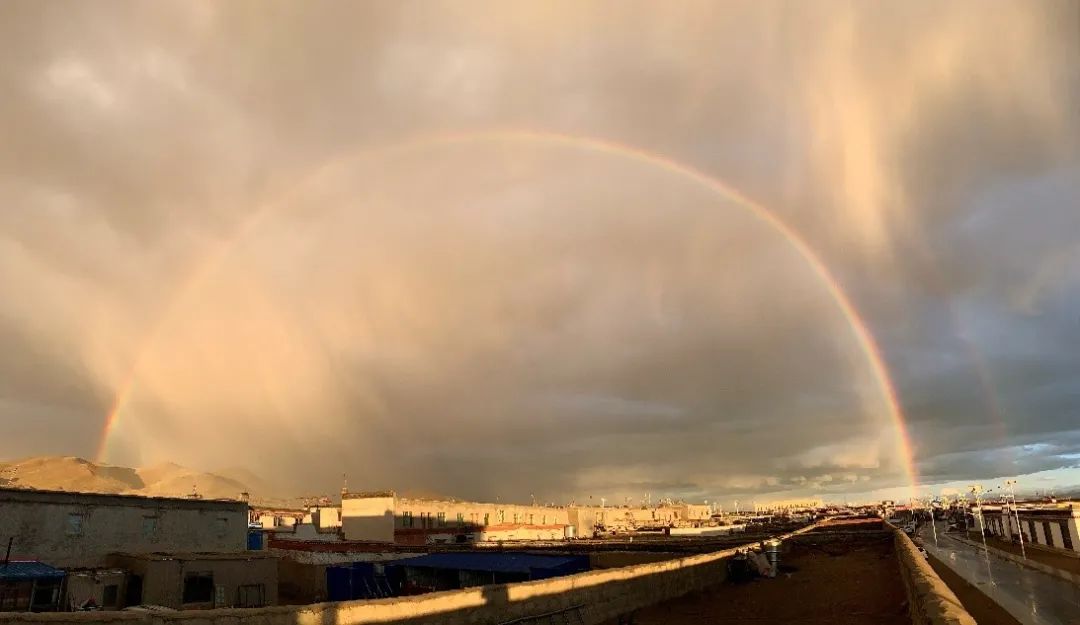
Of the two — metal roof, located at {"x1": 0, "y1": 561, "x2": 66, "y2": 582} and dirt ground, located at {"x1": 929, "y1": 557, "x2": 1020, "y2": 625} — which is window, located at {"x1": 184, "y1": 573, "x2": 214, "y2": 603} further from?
dirt ground, located at {"x1": 929, "y1": 557, "x2": 1020, "y2": 625}

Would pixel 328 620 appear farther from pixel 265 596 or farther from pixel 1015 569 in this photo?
pixel 1015 569

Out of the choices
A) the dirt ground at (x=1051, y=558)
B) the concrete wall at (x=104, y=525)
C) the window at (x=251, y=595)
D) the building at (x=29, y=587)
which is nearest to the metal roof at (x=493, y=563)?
the window at (x=251, y=595)

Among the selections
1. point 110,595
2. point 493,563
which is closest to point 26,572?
point 110,595

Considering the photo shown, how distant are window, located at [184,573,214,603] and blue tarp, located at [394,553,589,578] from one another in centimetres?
1378

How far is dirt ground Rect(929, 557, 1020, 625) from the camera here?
25.6 metres

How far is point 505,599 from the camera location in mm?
20156

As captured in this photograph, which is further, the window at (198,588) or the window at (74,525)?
the window at (74,525)

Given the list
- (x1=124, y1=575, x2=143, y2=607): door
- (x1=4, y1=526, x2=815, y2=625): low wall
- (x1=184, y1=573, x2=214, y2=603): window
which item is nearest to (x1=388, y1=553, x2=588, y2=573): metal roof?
(x1=4, y1=526, x2=815, y2=625): low wall

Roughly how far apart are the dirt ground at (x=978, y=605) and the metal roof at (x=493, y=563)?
2070cm

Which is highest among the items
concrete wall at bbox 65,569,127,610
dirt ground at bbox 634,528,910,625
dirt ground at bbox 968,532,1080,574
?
concrete wall at bbox 65,569,127,610

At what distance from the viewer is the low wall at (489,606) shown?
47.6ft

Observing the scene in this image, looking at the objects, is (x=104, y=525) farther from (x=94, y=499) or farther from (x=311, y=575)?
(x=311, y=575)

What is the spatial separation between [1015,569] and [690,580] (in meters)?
36.6

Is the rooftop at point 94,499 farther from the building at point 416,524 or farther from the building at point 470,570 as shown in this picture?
the building at point 416,524
